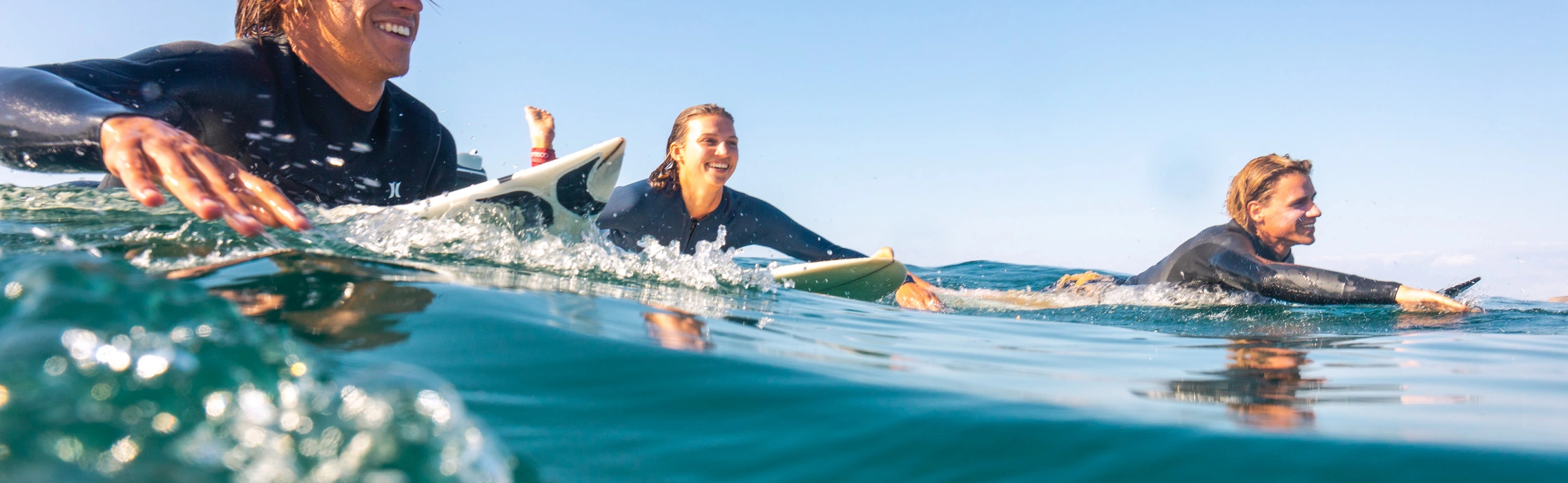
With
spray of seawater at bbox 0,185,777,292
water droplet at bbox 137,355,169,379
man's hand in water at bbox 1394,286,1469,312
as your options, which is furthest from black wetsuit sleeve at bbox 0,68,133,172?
man's hand in water at bbox 1394,286,1469,312

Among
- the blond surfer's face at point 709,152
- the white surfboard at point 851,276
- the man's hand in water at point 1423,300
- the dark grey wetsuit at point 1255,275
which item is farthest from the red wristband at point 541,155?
the man's hand in water at point 1423,300

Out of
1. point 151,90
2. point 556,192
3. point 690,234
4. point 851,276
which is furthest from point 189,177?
point 690,234

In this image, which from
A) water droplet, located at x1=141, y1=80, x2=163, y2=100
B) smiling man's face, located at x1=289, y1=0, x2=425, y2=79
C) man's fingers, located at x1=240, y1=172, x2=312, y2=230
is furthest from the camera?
smiling man's face, located at x1=289, y1=0, x2=425, y2=79

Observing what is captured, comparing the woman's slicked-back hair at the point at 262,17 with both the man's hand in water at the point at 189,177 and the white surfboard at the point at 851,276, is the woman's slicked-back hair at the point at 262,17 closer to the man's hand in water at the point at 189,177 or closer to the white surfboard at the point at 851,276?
the man's hand in water at the point at 189,177

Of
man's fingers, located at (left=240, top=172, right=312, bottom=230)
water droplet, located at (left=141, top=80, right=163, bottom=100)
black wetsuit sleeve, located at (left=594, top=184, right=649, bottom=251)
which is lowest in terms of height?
man's fingers, located at (left=240, top=172, right=312, bottom=230)

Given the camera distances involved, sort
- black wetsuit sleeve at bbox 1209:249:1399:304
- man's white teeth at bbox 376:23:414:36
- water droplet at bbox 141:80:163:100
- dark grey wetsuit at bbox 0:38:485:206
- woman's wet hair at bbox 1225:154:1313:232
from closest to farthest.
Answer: dark grey wetsuit at bbox 0:38:485:206
water droplet at bbox 141:80:163:100
man's white teeth at bbox 376:23:414:36
black wetsuit sleeve at bbox 1209:249:1399:304
woman's wet hair at bbox 1225:154:1313:232

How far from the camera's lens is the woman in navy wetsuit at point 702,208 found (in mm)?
5418

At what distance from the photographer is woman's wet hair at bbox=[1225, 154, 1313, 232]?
6164mm

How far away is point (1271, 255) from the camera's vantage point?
243 inches

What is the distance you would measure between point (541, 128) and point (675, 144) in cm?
115

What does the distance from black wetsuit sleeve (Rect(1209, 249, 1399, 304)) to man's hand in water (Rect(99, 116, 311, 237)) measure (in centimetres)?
541

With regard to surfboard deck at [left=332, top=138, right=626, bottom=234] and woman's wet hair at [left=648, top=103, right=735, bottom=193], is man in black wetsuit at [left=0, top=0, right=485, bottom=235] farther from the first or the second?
woman's wet hair at [left=648, top=103, right=735, bottom=193]

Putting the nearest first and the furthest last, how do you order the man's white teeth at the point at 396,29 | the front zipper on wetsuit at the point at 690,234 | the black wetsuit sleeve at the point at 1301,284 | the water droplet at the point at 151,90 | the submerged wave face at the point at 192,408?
the submerged wave face at the point at 192,408 < the water droplet at the point at 151,90 < the man's white teeth at the point at 396,29 < the black wetsuit sleeve at the point at 1301,284 < the front zipper on wetsuit at the point at 690,234

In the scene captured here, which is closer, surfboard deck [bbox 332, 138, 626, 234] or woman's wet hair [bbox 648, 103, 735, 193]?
surfboard deck [bbox 332, 138, 626, 234]
